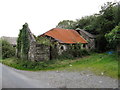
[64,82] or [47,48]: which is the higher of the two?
[47,48]

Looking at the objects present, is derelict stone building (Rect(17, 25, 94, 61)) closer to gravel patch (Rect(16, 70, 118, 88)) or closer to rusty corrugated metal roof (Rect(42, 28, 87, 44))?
rusty corrugated metal roof (Rect(42, 28, 87, 44))

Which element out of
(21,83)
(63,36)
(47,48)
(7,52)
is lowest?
(21,83)

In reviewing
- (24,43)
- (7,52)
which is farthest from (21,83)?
(7,52)

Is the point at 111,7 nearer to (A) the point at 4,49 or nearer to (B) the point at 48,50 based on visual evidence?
(B) the point at 48,50

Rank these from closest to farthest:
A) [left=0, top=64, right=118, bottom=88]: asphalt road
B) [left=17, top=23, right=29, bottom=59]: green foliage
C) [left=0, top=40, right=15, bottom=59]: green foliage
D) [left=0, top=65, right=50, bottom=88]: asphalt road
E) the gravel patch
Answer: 1. the gravel patch
2. [left=0, top=64, right=118, bottom=88]: asphalt road
3. [left=0, top=65, right=50, bottom=88]: asphalt road
4. [left=17, top=23, right=29, bottom=59]: green foliage
5. [left=0, top=40, right=15, bottom=59]: green foliage

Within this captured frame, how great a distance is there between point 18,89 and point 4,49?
24830 mm

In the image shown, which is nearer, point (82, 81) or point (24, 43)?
point (82, 81)

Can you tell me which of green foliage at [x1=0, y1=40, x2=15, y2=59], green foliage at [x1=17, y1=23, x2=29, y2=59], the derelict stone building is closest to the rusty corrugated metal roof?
the derelict stone building

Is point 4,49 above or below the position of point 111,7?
below

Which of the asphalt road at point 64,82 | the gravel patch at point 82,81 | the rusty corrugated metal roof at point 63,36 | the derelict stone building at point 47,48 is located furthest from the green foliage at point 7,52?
the gravel patch at point 82,81

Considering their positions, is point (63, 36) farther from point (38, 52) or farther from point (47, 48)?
point (38, 52)

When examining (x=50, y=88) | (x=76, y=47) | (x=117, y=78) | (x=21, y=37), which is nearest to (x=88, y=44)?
(x=76, y=47)

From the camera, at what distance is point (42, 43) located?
22.2 m

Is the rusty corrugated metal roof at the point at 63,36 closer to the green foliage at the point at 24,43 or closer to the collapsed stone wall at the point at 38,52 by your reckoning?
the collapsed stone wall at the point at 38,52
